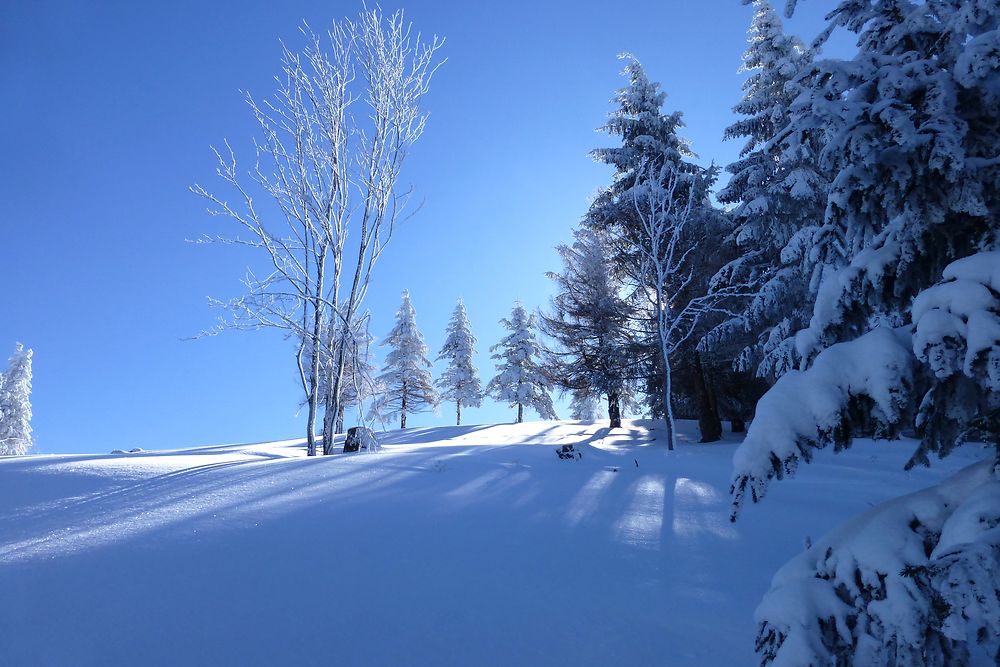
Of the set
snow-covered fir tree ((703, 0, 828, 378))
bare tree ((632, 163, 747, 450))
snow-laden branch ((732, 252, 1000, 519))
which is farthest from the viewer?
bare tree ((632, 163, 747, 450))

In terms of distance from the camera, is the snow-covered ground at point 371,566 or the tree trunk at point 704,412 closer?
the snow-covered ground at point 371,566

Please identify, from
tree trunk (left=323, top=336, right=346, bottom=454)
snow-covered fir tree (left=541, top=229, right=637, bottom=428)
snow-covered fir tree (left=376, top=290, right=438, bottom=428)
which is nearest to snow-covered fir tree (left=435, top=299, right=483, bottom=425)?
snow-covered fir tree (left=376, top=290, right=438, bottom=428)

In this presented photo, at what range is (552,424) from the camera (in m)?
22.0

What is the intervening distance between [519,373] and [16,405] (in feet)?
97.0

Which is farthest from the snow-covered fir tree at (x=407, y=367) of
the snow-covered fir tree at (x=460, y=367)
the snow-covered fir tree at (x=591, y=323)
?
the snow-covered fir tree at (x=591, y=323)

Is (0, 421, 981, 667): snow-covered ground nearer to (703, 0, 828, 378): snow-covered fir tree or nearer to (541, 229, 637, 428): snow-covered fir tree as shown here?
(703, 0, 828, 378): snow-covered fir tree

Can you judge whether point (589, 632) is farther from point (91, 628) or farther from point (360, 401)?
point (360, 401)

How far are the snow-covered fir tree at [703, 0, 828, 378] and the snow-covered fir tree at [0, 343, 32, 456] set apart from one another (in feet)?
121

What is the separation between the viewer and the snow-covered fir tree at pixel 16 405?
91.4ft

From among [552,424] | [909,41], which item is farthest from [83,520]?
[552,424]

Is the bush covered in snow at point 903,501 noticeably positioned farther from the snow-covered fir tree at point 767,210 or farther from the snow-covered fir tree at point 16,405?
the snow-covered fir tree at point 16,405

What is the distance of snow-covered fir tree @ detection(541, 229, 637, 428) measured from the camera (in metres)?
17.2

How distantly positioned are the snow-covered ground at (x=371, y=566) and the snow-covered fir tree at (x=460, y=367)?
89.2 feet

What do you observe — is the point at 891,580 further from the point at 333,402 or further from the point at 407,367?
the point at 407,367
